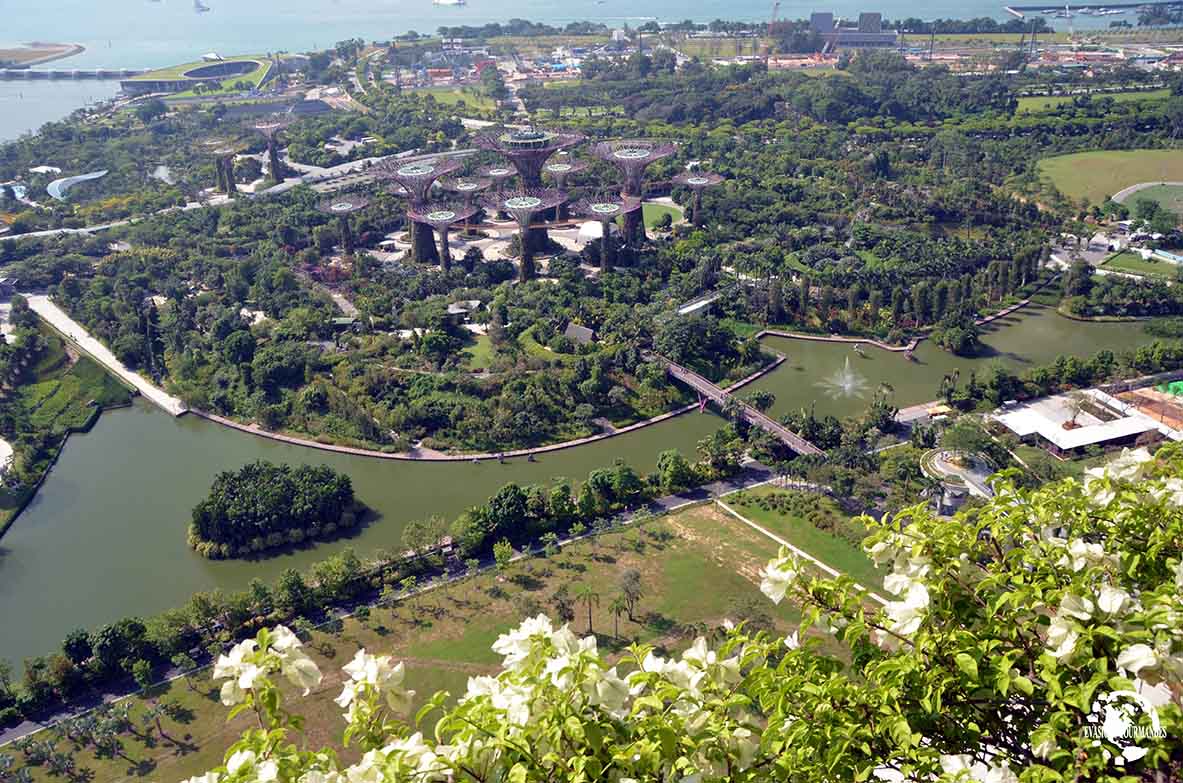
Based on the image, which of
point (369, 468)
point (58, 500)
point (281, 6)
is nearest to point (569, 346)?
point (369, 468)

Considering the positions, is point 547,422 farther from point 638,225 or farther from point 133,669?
point 638,225

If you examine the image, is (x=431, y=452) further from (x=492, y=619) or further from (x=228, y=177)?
(x=228, y=177)

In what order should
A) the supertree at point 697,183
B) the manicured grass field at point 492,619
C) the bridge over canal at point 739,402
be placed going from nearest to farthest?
1. the manicured grass field at point 492,619
2. the bridge over canal at point 739,402
3. the supertree at point 697,183

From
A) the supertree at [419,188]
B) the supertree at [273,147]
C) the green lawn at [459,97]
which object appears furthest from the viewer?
the green lawn at [459,97]

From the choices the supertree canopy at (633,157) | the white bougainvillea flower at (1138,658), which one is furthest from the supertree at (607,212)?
the white bougainvillea flower at (1138,658)

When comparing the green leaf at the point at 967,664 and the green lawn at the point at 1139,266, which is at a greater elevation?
the green leaf at the point at 967,664

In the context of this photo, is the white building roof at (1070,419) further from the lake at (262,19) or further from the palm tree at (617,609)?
the lake at (262,19)
